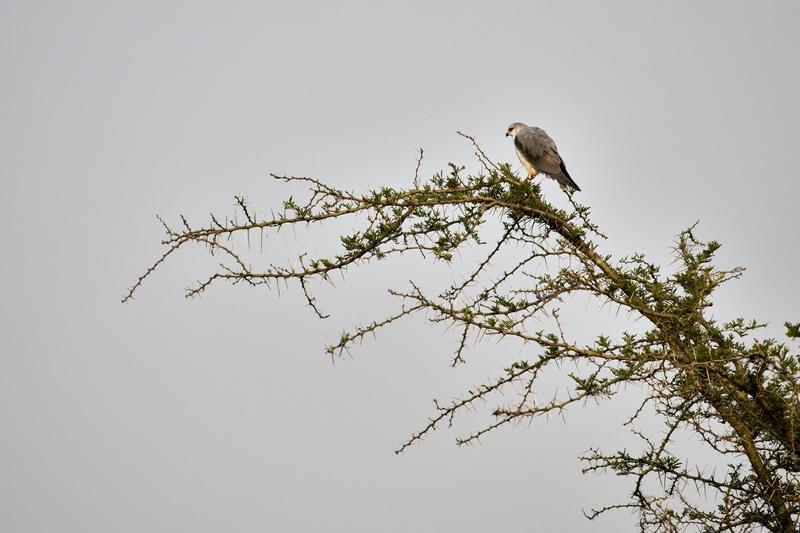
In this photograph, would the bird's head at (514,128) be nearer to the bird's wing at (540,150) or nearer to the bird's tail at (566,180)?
the bird's wing at (540,150)

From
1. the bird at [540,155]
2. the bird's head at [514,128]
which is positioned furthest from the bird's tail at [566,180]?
the bird's head at [514,128]

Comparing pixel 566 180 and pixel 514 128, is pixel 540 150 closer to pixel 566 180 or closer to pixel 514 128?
pixel 566 180

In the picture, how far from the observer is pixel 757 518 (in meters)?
3.75

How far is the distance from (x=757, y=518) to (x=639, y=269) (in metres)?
1.41

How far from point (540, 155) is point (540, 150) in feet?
0.20

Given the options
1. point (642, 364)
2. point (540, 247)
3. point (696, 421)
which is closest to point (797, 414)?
point (696, 421)

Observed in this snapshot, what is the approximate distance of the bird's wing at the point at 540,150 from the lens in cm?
706

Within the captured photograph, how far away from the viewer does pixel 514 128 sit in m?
8.37

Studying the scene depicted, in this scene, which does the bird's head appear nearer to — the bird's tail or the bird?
the bird

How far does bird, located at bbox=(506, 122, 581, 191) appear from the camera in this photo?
7020 mm

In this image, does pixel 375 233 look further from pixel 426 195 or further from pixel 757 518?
pixel 757 518

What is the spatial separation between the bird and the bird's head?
0.30m

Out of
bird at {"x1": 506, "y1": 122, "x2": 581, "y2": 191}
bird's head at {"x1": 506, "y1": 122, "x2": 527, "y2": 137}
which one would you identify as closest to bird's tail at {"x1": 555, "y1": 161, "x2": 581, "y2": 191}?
bird at {"x1": 506, "y1": 122, "x2": 581, "y2": 191}

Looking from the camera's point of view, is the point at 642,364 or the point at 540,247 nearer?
the point at 642,364
